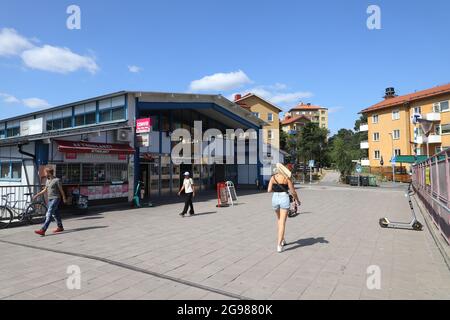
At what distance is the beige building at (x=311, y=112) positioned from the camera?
128 metres

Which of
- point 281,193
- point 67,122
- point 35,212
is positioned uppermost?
point 67,122

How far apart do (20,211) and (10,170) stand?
5397 millimetres

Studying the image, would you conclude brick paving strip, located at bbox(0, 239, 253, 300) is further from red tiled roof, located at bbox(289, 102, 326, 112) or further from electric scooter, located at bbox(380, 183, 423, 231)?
red tiled roof, located at bbox(289, 102, 326, 112)

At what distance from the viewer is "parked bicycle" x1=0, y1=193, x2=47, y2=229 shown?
946 cm

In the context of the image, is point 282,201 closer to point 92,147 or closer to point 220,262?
point 220,262

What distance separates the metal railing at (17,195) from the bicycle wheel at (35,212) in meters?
0.36

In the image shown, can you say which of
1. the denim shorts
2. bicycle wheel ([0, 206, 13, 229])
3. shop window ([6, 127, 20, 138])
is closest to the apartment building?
shop window ([6, 127, 20, 138])

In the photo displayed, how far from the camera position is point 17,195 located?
34.3 ft

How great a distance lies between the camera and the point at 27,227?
30.7 feet

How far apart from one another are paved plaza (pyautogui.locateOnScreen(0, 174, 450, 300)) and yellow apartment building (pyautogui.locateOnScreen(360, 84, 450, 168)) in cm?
3705

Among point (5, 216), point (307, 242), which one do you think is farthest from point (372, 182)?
point (5, 216)

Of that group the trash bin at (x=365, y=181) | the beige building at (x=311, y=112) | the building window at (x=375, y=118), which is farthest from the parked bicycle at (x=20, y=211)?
the beige building at (x=311, y=112)
